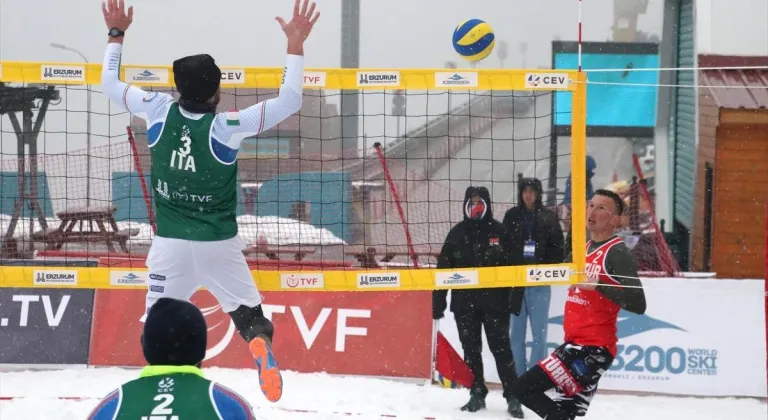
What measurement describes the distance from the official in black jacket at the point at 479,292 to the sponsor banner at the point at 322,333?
834 millimetres

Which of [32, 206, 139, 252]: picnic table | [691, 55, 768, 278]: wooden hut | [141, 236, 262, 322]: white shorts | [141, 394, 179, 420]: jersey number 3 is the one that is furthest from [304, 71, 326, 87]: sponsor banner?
[691, 55, 768, 278]: wooden hut

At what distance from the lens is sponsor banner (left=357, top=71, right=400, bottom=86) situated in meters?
6.19

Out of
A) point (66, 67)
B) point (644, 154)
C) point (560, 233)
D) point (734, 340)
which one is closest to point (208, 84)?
point (66, 67)

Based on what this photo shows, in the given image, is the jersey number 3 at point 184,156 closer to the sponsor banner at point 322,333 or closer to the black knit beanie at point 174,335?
the black knit beanie at point 174,335

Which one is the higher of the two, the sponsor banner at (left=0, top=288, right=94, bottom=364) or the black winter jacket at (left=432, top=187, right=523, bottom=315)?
the black winter jacket at (left=432, top=187, right=523, bottom=315)

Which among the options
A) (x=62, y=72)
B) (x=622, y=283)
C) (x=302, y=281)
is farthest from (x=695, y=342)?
(x=62, y=72)

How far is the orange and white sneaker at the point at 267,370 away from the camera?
450cm

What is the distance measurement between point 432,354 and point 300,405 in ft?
4.78

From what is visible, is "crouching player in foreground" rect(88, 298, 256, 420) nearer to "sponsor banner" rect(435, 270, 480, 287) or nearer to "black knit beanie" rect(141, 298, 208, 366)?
"black knit beanie" rect(141, 298, 208, 366)

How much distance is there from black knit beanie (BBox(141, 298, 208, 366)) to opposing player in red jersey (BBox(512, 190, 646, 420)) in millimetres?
2990

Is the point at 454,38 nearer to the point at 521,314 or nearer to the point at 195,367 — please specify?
the point at 521,314

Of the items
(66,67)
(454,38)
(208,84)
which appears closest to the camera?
(208,84)

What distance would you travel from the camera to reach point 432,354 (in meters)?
8.42

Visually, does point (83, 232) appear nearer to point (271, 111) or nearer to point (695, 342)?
point (271, 111)
